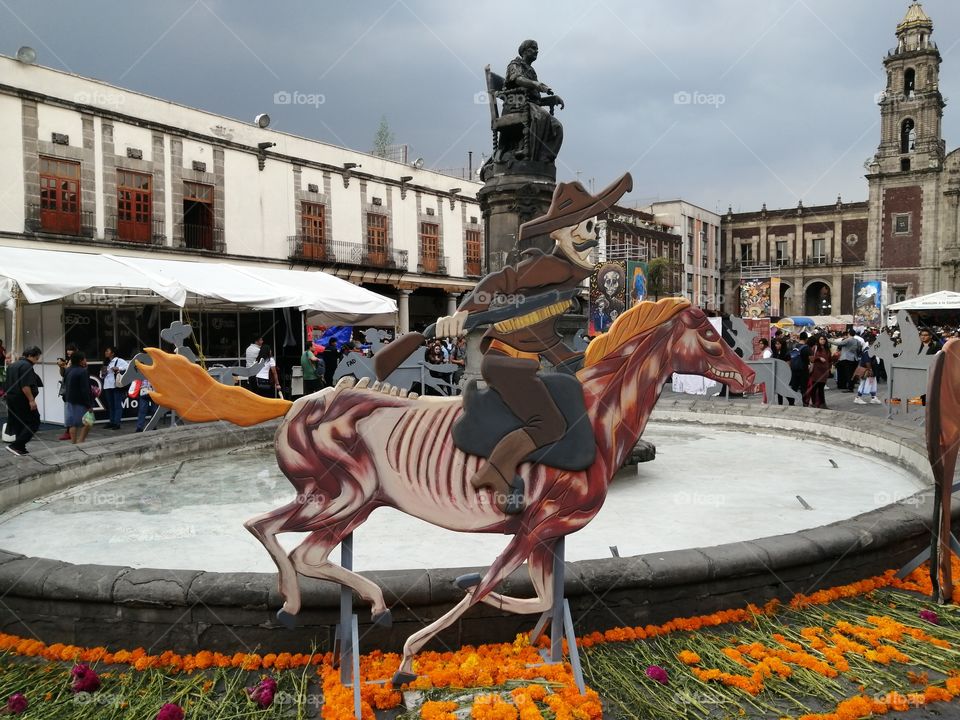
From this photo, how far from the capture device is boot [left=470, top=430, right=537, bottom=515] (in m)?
3.19

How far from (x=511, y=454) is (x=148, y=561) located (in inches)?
130

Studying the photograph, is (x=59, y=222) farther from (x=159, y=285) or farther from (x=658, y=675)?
(x=658, y=675)

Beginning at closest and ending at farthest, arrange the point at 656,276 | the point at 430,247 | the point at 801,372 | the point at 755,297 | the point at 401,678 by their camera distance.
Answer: the point at 401,678
the point at 801,372
the point at 755,297
the point at 430,247
the point at 656,276

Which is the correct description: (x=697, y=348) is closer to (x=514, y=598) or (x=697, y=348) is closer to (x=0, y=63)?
(x=514, y=598)

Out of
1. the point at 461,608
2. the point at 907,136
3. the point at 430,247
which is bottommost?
the point at 461,608

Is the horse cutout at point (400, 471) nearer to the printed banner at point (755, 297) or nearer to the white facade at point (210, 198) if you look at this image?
the white facade at point (210, 198)

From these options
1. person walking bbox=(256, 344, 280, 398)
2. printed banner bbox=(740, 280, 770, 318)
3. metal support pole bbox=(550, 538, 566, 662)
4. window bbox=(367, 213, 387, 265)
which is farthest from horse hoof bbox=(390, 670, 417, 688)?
window bbox=(367, 213, 387, 265)

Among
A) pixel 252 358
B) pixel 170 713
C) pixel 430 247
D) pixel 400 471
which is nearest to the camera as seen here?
pixel 170 713

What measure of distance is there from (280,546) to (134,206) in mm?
21484

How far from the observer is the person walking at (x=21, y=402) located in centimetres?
849

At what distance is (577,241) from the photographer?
11.4 feet

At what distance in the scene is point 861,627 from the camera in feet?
12.5

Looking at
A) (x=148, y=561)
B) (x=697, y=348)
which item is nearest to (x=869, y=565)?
(x=697, y=348)

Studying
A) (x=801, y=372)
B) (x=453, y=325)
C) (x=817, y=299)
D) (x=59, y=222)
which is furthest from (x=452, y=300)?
(x=817, y=299)
